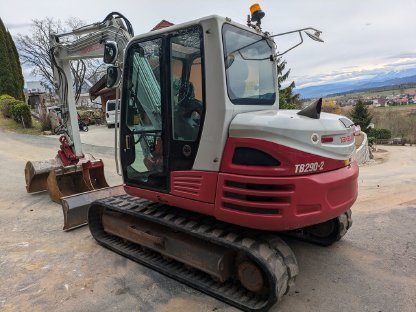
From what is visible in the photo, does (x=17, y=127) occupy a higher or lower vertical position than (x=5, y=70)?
lower

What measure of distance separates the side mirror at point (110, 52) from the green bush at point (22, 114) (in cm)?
1646

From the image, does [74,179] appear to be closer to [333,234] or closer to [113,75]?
[113,75]

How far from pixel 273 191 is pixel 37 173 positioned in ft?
18.3

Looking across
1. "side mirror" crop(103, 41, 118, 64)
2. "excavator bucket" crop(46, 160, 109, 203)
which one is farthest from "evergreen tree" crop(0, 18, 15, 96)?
"side mirror" crop(103, 41, 118, 64)

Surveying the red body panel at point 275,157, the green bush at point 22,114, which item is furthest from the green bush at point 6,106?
the red body panel at point 275,157

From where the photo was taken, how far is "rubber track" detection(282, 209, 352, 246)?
4.45 meters

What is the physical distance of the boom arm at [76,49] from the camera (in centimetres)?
488

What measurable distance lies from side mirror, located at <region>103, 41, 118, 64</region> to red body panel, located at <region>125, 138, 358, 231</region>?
173 cm

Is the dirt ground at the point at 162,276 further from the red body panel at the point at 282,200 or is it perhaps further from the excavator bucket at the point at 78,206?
the red body panel at the point at 282,200

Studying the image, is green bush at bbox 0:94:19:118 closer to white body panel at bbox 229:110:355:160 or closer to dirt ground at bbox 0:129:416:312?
dirt ground at bbox 0:129:416:312

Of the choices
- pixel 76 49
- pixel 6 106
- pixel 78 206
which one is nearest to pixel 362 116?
pixel 6 106

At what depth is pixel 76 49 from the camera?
571 centimetres

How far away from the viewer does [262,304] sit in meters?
3.25

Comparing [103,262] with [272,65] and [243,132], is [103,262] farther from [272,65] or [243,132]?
[272,65]
